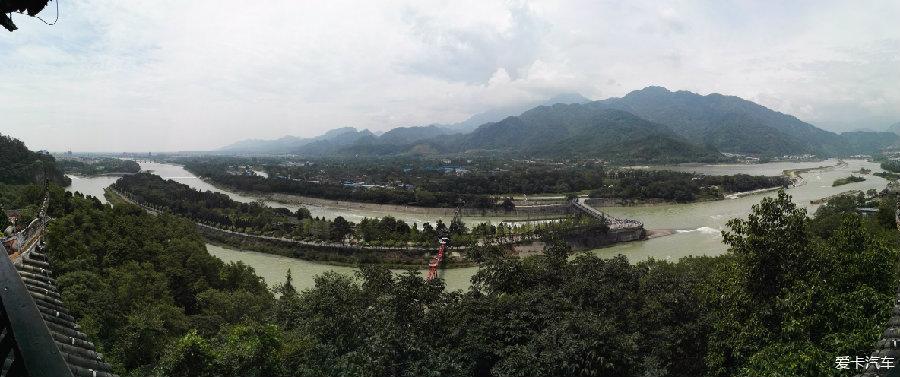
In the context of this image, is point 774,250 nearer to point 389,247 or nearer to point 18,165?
point 389,247

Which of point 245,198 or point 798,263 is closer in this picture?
point 798,263

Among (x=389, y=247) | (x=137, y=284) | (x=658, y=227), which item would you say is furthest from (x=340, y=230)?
(x=658, y=227)

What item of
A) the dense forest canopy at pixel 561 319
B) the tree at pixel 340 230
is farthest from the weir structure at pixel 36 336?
the tree at pixel 340 230

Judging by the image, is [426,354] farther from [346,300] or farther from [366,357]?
[346,300]

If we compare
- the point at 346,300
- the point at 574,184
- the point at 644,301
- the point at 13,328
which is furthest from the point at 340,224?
the point at 574,184

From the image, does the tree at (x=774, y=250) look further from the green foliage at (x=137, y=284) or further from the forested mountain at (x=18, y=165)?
the forested mountain at (x=18, y=165)
